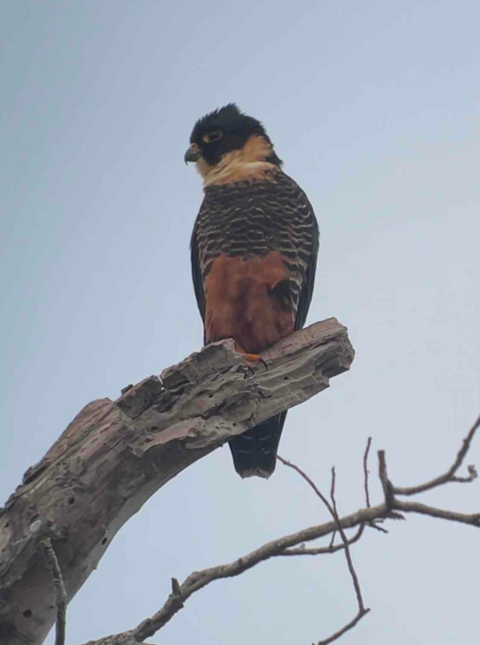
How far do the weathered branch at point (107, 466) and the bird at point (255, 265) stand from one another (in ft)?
2.64

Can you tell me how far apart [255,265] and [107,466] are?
1956 millimetres

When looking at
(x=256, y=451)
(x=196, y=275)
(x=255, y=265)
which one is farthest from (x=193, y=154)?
(x=256, y=451)

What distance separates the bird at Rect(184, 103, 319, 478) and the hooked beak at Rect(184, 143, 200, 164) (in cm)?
46

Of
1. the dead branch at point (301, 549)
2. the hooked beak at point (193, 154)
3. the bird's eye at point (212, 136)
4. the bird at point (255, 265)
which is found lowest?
the dead branch at point (301, 549)

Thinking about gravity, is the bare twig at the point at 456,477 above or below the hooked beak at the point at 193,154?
below

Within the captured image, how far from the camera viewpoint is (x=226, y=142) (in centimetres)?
598

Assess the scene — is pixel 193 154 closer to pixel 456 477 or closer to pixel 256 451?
pixel 256 451

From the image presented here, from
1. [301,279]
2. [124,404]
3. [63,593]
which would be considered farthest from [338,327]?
[63,593]

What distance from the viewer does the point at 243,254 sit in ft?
16.6

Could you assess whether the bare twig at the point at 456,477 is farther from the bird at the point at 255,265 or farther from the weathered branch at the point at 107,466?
the bird at the point at 255,265

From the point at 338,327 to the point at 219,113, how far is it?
7.88 feet

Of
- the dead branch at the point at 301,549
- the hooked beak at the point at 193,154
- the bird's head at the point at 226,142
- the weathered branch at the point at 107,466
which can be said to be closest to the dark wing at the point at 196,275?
the bird's head at the point at 226,142

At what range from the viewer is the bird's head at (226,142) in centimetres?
588

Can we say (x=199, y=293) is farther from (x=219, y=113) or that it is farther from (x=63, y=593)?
(x=63, y=593)
